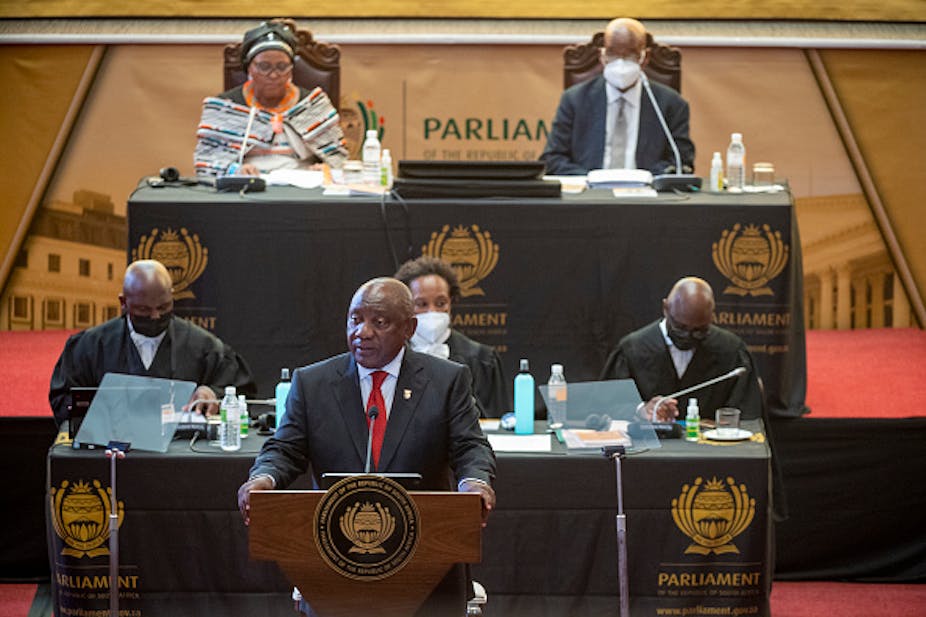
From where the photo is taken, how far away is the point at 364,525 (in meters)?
4.38

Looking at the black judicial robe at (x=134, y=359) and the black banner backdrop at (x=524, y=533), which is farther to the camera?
the black judicial robe at (x=134, y=359)

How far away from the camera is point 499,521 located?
654cm

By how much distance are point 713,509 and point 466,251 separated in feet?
6.12

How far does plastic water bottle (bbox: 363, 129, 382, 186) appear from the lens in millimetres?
7973

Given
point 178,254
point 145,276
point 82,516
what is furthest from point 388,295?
point 178,254

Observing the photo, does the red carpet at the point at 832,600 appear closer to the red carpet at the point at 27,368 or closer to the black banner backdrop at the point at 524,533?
the black banner backdrop at the point at 524,533

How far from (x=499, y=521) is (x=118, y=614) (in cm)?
163

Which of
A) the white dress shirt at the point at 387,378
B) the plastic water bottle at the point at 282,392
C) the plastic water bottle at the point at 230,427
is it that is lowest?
the plastic water bottle at the point at 230,427

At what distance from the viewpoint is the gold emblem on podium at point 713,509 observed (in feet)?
21.1

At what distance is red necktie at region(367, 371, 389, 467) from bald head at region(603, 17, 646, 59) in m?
4.06

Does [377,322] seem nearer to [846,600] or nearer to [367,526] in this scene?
[367,526]

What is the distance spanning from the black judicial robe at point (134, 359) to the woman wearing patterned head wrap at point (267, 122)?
4.73ft

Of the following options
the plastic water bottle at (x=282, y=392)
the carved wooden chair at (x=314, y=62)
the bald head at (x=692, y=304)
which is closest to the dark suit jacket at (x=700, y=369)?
the bald head at (x=692, y=304)

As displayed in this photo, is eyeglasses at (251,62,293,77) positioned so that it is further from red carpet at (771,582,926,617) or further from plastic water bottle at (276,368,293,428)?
red carpet at (771,582,926,617)
